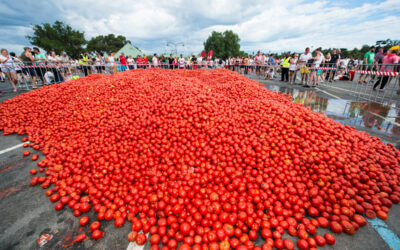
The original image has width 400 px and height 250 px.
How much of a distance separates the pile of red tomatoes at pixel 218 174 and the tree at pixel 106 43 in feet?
270

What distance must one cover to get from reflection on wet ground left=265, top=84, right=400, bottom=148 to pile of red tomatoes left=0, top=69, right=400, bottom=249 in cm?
209

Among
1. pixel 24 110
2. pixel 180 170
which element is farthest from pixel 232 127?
pixel 24 110

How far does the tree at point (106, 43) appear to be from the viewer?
69.2 meters

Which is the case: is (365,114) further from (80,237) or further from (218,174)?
(80,237)

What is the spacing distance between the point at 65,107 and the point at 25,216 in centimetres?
424

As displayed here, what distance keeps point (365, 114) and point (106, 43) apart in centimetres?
9417

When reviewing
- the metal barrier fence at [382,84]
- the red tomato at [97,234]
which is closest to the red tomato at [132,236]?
the red tomato at [97,234]

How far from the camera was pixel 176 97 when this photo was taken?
14.5 ft

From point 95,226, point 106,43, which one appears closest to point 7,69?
point 95,226

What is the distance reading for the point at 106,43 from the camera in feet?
253

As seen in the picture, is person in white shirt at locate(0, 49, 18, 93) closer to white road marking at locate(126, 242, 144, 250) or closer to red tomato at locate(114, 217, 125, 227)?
red tomato at locate(114, 217, 125, 227)

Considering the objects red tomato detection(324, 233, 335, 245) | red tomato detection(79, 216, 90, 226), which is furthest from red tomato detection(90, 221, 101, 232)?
red tomato detection(324, 233, 335, 245)

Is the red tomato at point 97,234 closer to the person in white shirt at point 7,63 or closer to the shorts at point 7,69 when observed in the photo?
the person in white shirt at point 7,63

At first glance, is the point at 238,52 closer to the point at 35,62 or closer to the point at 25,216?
the point at 35,62
